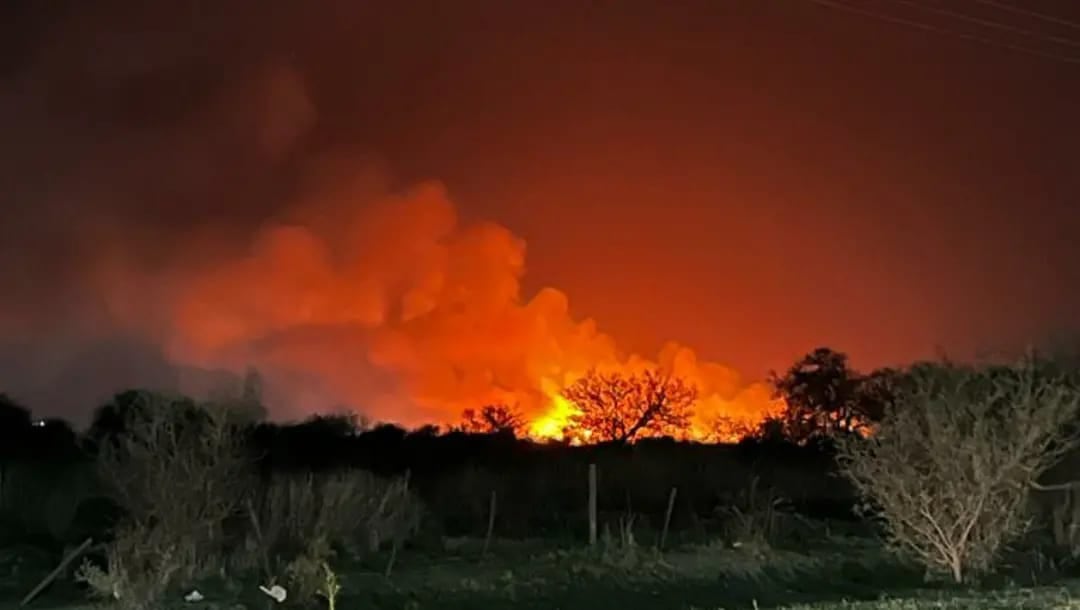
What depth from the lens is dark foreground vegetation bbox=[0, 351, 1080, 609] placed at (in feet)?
86.2

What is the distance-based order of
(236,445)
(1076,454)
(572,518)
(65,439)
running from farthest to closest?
(65,439)
(572,518)
(1076,454)
(236,445)

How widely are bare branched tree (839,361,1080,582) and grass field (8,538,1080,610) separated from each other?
3.99 feet

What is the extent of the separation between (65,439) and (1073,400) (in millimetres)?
42585

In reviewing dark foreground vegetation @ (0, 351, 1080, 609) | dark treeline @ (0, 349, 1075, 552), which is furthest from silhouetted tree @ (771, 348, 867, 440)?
dark foreground vegetation @ (0, 351, 1080, 609)

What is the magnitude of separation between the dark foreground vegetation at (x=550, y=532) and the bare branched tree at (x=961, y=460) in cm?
5

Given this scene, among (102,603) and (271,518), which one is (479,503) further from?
(102,603)

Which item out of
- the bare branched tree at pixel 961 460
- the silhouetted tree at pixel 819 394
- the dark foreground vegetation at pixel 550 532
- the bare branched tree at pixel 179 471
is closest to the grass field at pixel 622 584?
the dark foreground vegetation at pixel 550 532

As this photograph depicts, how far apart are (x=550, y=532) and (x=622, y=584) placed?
524 inches

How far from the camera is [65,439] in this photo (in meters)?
59.6

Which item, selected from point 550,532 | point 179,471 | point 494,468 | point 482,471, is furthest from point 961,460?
point 494,468

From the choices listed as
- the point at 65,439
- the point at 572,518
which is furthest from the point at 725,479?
the point at 65,439

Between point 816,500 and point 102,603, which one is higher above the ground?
point 816,500

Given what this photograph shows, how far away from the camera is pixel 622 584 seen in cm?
2834

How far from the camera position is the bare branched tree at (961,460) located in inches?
1237
